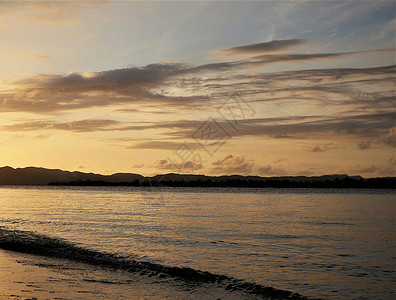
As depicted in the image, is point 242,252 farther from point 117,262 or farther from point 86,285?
point 86,285

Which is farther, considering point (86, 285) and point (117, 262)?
point (117, 262)

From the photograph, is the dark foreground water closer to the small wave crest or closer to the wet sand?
the small wave crest

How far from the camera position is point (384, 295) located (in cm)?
1683

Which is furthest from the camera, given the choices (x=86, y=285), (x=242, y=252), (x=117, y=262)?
(x=242, y=252)

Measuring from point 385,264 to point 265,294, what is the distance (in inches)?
394

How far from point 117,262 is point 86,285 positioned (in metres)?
5.72

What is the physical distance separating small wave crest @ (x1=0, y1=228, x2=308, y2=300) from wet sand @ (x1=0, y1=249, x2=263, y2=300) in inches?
34.5

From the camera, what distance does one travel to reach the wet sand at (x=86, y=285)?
15.3 metres

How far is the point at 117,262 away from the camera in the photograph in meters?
22.4

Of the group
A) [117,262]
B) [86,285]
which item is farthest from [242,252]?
[86,285]

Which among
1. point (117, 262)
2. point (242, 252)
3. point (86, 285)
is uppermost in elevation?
point (86, 285)

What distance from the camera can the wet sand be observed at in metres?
15.3

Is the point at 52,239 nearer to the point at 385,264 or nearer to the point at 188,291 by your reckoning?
the point at 188,291

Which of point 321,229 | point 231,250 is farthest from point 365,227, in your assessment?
point 231,250
